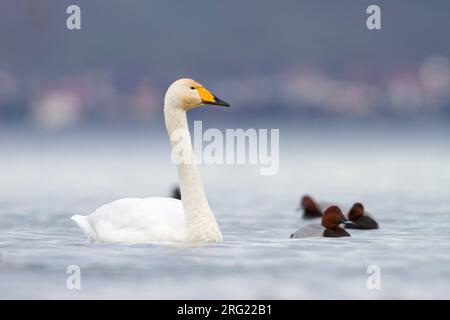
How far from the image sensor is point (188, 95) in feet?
42.2

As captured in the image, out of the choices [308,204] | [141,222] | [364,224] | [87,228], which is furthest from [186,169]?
[308,204]

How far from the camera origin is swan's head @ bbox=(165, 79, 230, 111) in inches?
506

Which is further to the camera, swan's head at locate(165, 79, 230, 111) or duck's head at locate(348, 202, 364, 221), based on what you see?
duck's head at locate(348, 202, 364, 221)

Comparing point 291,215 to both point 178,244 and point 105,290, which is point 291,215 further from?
point 105,290

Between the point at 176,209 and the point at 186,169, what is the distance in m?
0.45

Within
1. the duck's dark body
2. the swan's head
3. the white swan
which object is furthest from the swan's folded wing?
the duck's dark body

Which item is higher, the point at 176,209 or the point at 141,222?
the point at 176,209

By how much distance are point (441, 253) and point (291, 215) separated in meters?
5.06

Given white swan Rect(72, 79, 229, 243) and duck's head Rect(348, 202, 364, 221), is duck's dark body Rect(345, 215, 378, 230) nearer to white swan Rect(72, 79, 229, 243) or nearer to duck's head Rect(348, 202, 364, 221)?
duck's head Rect(348, 202, 364, 221)

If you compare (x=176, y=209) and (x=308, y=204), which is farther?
(x=308, y=204)

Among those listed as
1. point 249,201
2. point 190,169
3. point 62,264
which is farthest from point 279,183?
point 62,264

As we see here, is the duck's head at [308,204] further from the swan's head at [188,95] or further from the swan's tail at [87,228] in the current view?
the swan's head at [188,95]

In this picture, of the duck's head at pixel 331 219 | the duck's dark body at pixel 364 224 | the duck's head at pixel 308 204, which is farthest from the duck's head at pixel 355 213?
the duck's head at pixel 308 204

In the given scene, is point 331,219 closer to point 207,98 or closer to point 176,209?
point 176,209
